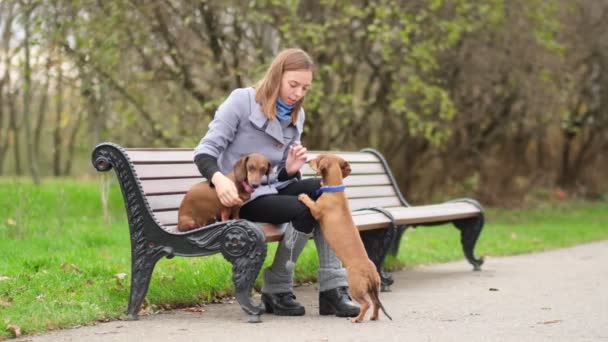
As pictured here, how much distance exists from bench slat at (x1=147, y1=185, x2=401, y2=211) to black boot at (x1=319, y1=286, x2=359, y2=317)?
1.12 m

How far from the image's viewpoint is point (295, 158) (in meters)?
6.64

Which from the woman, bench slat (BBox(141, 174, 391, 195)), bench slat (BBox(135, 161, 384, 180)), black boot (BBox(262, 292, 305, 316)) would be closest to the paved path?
black boot (BBox(262, 292, 305, 316))

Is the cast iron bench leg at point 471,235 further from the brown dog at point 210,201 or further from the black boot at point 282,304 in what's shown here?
the brown dog at point 210,201

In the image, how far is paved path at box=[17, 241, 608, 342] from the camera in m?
5.77

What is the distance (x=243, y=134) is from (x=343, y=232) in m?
0.92

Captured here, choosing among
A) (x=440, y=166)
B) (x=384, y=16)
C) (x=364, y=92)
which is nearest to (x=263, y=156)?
(x=384, y=16)

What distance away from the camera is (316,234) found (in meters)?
6.64

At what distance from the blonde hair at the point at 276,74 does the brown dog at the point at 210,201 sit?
420mm

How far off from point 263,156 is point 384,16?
842 cm

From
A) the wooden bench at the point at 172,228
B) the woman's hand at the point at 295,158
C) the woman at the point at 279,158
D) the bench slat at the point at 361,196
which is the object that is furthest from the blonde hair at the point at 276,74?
the bench slat at the point at 361,196

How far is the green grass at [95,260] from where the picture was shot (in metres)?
6.44

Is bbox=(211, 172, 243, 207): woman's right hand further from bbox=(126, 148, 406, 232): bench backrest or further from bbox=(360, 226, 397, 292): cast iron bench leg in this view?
bbox=(360, 226, 397, 292): cast iron bench leg

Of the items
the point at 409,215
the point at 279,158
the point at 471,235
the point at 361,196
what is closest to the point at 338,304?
the point at 279,158

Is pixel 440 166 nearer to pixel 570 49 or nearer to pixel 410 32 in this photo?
pixel 570 49
